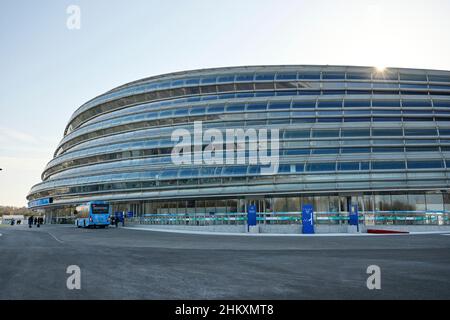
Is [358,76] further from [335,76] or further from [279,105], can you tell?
[279,105]

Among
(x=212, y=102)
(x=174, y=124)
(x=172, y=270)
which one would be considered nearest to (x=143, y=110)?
(x=174, y=124)

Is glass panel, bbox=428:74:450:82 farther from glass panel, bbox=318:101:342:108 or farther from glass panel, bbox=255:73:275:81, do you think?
glass panel, bbox=255:73:275:81

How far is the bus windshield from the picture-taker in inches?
1722

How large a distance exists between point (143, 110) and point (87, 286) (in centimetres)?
4753

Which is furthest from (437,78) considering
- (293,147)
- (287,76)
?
(293,147)

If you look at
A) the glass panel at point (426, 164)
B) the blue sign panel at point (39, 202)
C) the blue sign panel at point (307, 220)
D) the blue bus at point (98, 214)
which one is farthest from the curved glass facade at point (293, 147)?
the blue sign panel at point (39, 202)

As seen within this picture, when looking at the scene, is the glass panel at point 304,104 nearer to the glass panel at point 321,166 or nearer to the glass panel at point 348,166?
the glass panel at point 321,166

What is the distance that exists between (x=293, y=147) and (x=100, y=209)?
80.6 ft

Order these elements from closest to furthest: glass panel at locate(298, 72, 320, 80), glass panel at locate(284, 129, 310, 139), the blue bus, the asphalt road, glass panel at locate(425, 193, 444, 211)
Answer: the asphalt road → glass panel at locate(425, 193, 444, 211) → the blue bus → glass panel at locate(284, 129, 310, 139) → glass panel at locate(298, 72, 320, 80)

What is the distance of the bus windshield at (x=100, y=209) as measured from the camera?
144 feet

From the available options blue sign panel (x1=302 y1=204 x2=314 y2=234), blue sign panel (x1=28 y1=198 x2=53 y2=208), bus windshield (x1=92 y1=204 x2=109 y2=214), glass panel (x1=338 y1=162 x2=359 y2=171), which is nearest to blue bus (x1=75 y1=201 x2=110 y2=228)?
bus windshield (x1=92 y1=204 x2=109 y2=214)

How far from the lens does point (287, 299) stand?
6.60m

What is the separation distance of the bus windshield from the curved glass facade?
18.0ft

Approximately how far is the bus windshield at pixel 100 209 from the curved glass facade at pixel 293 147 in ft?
18.0
